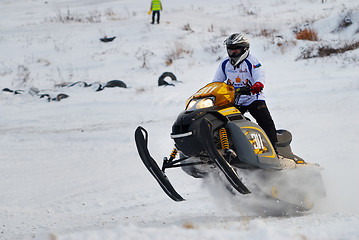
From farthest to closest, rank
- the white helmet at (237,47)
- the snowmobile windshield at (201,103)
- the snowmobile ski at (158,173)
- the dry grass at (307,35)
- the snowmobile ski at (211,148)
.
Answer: the dry grass at (307,35) < the white helmet at (237,47) < the snowmobile ski at (158,173) < the snowmobile windshield at (201,103) < the snowmobile ski at (211,148)

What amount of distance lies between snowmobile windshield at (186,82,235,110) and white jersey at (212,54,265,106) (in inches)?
20.6

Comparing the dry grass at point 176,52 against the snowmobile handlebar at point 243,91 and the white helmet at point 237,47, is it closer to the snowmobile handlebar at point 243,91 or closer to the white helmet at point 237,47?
the white helmet at point 237,47

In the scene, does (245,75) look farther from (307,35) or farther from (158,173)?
(307,35)

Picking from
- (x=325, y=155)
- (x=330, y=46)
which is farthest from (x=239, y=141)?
(x=330, y=46)

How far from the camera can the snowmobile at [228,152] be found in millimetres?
4758

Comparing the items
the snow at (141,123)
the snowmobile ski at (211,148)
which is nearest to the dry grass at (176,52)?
the snow at (141,123)

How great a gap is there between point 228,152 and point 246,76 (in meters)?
1.28

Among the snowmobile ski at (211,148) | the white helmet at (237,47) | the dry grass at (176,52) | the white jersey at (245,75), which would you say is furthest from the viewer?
the dry grass at (176,52)

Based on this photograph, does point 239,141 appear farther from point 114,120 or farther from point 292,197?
point 114,120

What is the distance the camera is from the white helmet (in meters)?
5.53

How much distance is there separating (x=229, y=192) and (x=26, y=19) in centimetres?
2806

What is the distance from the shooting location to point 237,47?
5.56 meters

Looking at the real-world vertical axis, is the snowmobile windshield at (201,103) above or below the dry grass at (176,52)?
above

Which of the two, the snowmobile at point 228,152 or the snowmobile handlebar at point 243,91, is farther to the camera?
the snowmobile handlebar at point 243,91
